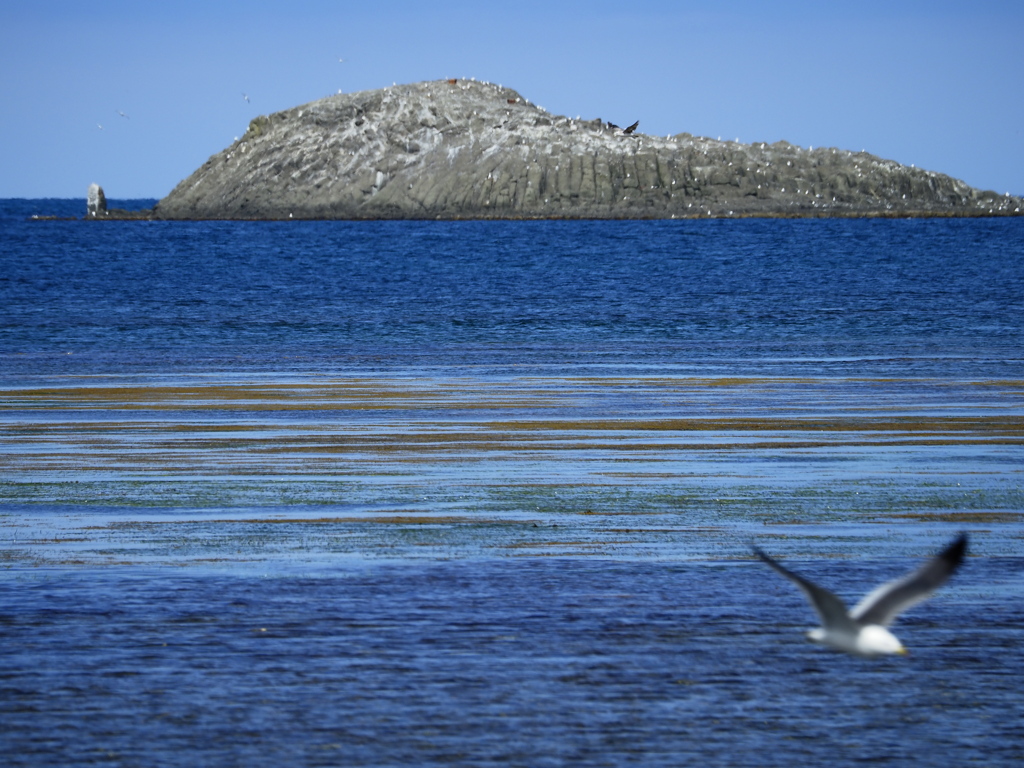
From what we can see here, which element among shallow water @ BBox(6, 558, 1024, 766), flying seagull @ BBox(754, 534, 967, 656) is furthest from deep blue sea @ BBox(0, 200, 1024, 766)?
flying seagull @ BBox(754, 534, 967, 656)

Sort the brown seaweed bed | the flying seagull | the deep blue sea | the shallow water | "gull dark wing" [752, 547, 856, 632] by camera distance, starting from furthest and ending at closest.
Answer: the brown seaweed bed → the deep blue sea → the shallow water → the flying seagull → "gull dark wing" [752, 547, 856, 632]

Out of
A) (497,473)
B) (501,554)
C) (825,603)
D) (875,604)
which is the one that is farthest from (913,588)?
(497,473)

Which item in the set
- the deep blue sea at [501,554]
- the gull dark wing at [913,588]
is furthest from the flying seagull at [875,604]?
the deep blue sea at [501,554]

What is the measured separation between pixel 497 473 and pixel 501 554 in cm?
329

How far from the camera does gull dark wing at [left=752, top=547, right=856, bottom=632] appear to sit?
247 inches

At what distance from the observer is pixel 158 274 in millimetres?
65875

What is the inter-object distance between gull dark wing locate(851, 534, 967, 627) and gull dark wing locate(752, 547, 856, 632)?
0.08m

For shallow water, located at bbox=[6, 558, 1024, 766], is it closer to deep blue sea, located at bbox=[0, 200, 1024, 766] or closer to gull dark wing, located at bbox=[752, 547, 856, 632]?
deep blue sea, located at bbox=[0, 200, 1024, 766]

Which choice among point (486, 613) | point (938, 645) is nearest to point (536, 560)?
point (486, 613)

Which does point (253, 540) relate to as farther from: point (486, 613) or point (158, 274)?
point (158, 274)

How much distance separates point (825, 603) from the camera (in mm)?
6559

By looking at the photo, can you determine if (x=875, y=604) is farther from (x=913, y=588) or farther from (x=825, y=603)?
(x=825, y=603)

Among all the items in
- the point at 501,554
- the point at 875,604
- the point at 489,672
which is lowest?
the point at 489,672

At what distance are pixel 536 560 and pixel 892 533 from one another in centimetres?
300
